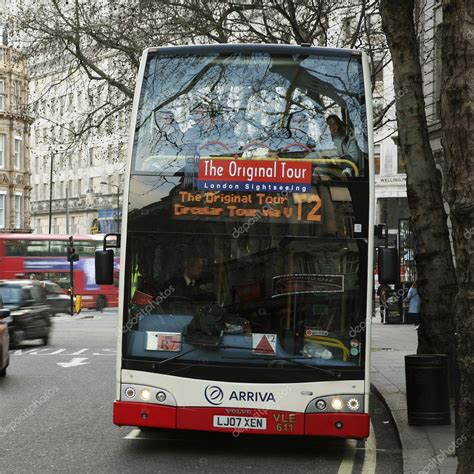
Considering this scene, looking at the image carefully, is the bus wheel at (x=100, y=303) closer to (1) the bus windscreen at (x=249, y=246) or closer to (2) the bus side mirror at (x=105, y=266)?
(2) the bus side mirror at (x=105, y=266)

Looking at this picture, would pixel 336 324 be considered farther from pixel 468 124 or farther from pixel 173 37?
pixel 173 37

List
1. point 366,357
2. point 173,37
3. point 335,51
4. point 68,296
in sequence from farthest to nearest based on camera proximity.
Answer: point 68,296 → point 173,37 → point 335,51 → point 366,357

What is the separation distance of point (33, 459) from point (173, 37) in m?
18.1

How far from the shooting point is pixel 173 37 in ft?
82.3

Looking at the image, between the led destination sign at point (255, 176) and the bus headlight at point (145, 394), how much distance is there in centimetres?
193

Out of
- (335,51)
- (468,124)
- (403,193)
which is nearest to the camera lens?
(468,124)

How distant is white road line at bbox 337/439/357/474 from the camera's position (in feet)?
27.3

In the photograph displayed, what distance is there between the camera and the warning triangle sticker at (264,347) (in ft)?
28.1

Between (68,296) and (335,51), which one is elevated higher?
(335,51)

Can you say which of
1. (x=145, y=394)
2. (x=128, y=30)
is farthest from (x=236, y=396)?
(x=128, y=30)

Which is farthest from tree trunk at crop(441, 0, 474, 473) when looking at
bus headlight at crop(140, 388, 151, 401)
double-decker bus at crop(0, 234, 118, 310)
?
double-decker bus at crop(0, 234, 118, 310)

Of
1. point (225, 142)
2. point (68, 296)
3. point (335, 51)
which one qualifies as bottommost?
point (68, 296)

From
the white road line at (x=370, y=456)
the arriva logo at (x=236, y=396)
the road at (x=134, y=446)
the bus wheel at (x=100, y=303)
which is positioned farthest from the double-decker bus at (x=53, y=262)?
the arriva logo at (x=236, y=396)

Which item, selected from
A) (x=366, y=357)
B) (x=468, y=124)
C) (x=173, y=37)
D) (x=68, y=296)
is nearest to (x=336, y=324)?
(x=366, y=357)
